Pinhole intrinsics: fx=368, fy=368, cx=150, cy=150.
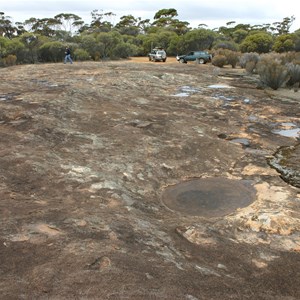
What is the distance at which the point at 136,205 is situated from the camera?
5.71 meters

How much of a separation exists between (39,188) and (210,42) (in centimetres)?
4269

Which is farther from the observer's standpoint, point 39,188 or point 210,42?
point 210,42

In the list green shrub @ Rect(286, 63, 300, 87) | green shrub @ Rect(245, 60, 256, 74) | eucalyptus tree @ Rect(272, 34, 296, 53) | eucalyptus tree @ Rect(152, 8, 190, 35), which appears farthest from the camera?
eucalyptus tree @ Rect(152, 8, 190, 35)

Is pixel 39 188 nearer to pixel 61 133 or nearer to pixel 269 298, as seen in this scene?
pixel 61 133

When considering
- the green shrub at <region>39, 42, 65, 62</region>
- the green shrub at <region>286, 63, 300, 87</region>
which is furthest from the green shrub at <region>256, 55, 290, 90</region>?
the green shrub at <region>39, 42, 65, 62</region>

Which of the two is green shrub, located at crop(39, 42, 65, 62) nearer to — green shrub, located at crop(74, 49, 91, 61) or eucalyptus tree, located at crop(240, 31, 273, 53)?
green shrub, located at crop(74, 49, 91, 61)

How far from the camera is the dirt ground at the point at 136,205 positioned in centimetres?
363

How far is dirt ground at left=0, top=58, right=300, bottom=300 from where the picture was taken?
143 inches

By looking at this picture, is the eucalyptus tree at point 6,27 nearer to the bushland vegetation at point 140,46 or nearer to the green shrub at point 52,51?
the bushland vegetation at point 140,46

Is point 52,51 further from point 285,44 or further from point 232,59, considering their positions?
point 285,44

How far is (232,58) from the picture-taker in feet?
99.0

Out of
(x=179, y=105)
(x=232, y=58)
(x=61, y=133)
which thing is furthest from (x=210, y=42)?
(x=61, y=133)

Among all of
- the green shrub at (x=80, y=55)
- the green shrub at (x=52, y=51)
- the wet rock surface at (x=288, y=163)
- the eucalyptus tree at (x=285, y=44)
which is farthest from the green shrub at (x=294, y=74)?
the green shrub at (x=52, y=51)

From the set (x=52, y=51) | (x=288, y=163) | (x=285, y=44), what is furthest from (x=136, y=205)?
(x=285, y=44)
